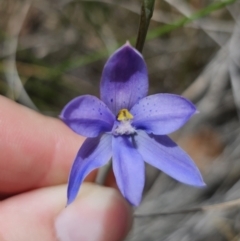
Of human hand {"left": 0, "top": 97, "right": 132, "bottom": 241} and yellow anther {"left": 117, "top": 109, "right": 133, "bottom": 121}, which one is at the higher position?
yellow anther {"left": 117, "top": 109, "right": 133, "bottom": 121}

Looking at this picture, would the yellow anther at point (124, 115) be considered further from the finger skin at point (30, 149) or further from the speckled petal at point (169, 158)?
the finger skin at point (30, 149)

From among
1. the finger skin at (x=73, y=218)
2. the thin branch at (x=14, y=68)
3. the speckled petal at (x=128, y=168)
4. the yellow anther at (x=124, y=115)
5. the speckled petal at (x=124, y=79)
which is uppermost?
the speckled petal at (x=124, y=79)

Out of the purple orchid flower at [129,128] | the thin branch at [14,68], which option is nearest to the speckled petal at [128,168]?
the purple orchid flower at [129,128]

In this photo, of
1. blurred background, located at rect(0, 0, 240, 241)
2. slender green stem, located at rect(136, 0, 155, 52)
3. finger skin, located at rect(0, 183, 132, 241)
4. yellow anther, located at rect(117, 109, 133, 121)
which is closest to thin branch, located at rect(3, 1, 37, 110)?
blurred background, located at rect(0, 0, 240, 241)

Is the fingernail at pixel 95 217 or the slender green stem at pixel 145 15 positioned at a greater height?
the slender green stem at pixel 145 15

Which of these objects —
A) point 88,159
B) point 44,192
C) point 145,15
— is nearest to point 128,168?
point 88,159

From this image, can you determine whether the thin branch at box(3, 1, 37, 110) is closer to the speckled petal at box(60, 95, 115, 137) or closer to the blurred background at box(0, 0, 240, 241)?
the blurred background at box(0, 0, 240, 241)

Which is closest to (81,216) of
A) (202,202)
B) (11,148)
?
(11,148)
